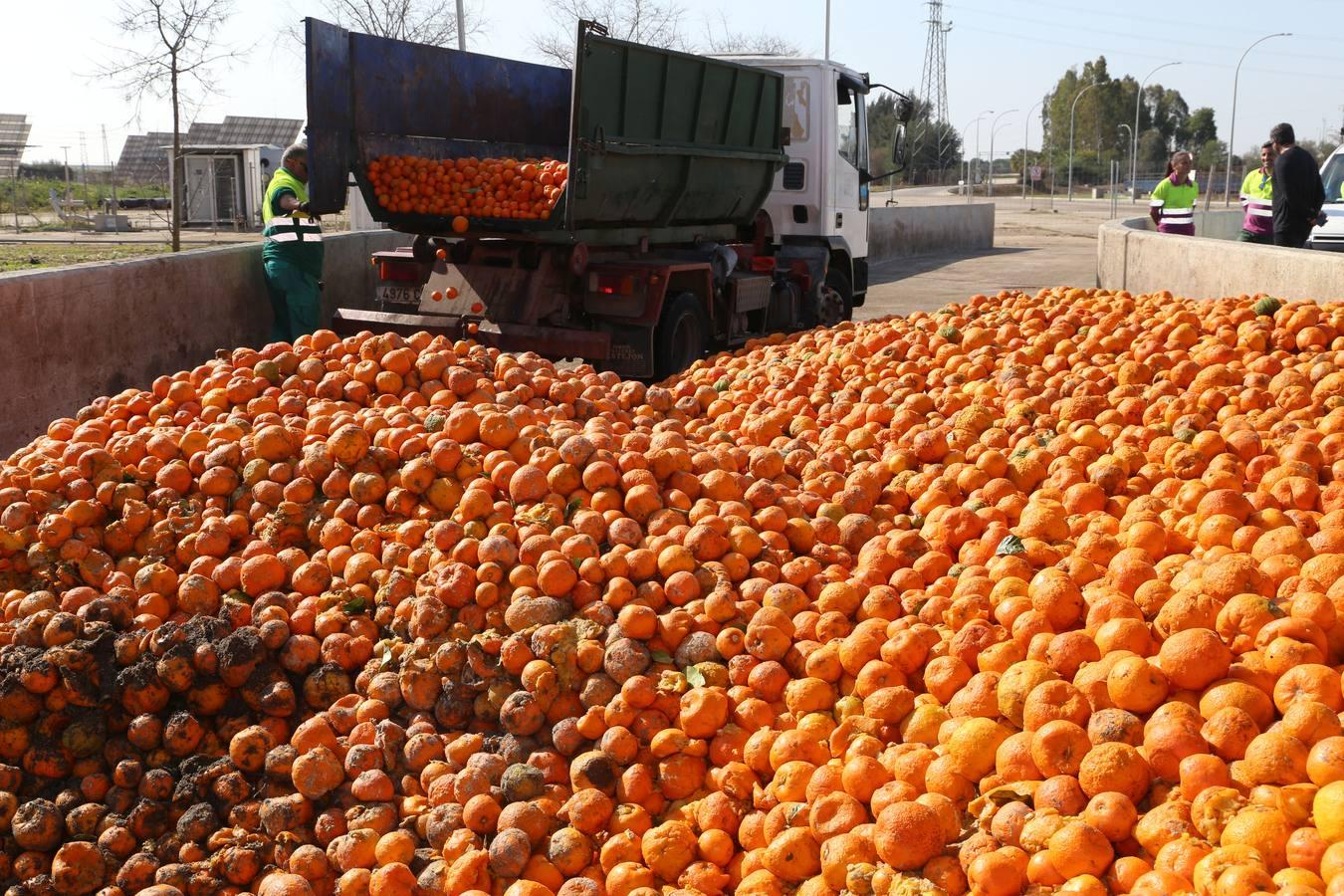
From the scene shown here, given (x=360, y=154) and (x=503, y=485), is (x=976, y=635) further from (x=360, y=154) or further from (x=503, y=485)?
(x=360, y=154)

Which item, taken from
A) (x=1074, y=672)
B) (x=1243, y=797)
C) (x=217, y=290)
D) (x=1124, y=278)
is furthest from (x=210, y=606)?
(x=1124, y=278)

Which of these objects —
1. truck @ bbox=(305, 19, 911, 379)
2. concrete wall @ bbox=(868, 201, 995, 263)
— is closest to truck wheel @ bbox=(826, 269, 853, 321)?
truck @ bbox=(305, 19, 911, 379)

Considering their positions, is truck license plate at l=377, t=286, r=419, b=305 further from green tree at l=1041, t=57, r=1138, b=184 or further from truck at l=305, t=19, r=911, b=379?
green tree at l=1041, t=57, r=1138, b=184

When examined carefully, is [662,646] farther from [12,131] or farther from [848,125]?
[12,131]

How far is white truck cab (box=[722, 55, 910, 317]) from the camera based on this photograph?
45.1ft

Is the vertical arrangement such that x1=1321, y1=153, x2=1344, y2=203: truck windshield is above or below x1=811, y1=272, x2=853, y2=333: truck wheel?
above

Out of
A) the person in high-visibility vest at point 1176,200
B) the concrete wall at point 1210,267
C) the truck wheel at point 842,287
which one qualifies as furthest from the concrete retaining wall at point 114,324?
the person in high-visibility vest at point 1176,200

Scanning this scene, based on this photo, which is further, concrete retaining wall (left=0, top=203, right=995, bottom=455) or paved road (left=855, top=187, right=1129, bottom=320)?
paved road (left=855, top=187, right=1129, bottom=320)

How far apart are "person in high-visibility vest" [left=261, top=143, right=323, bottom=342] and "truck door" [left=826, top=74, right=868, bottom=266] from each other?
6536 millimetres

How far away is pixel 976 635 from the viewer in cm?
336

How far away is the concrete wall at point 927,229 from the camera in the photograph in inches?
1075

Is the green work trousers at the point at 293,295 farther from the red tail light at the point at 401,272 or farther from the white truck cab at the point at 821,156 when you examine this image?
the white truck cab at the point at 821,156

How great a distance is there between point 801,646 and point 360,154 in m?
8.12

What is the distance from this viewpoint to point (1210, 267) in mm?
9859
